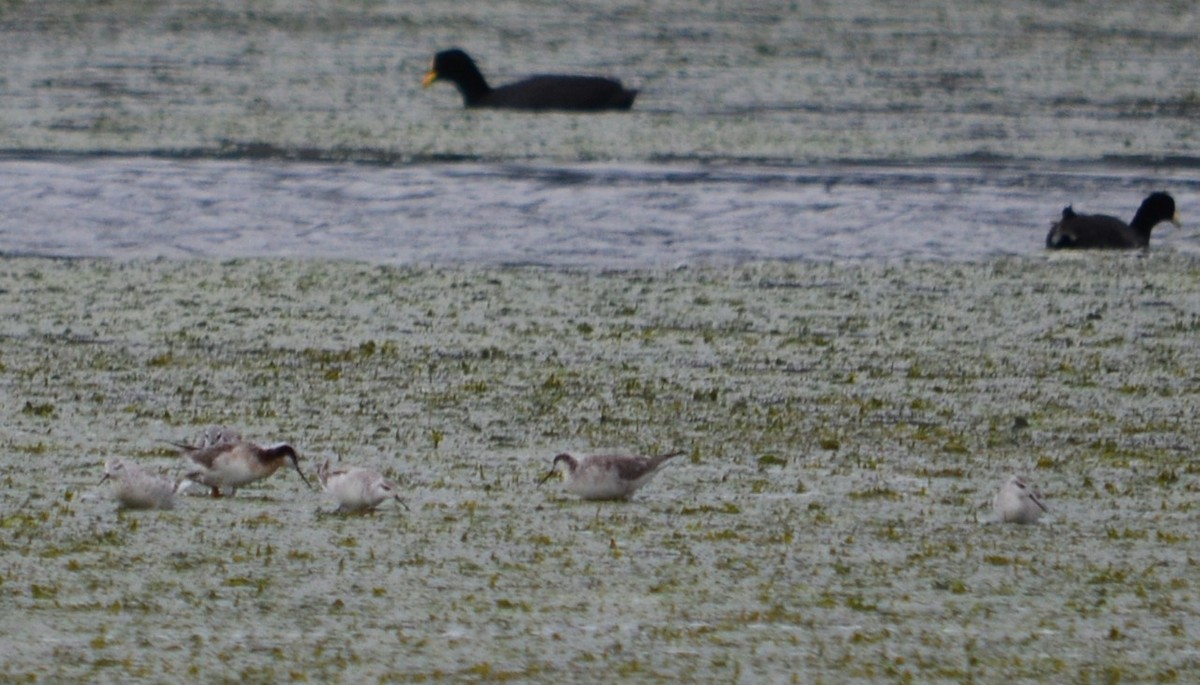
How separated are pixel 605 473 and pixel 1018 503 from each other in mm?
1075

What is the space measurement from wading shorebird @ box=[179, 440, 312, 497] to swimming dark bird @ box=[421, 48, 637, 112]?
12.5 meters

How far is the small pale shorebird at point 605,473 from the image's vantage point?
596 centimetres

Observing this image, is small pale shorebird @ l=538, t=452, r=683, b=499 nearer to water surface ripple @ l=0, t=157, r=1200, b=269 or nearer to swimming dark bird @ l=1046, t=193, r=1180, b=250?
water surface ripple @ l=0, t=157, r=1200, b=269

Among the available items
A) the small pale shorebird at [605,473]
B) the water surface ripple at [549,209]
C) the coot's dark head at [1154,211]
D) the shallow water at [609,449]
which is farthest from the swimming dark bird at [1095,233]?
the small pale shorebird at [605,473]

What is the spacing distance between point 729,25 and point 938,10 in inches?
124

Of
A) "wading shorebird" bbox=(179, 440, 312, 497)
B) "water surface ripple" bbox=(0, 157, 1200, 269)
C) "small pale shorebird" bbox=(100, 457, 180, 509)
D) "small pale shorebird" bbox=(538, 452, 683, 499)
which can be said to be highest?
"water surface ripple" bbox=(0, 157, 1200, 269)

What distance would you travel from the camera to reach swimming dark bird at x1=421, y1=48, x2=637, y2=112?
1836 cm

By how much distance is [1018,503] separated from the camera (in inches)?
227

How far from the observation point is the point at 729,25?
2445 centimetres

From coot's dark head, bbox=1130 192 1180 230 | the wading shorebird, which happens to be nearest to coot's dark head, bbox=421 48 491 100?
coot's dark head, bbox=1130 192 1180 230

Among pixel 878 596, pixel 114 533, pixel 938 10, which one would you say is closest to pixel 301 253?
pixel 114 533

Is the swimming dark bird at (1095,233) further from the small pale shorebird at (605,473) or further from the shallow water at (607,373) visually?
the small pale shorebird at (605,473)

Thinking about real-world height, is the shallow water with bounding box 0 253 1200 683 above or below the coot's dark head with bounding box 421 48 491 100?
below

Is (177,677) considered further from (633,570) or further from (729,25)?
(729,25)
